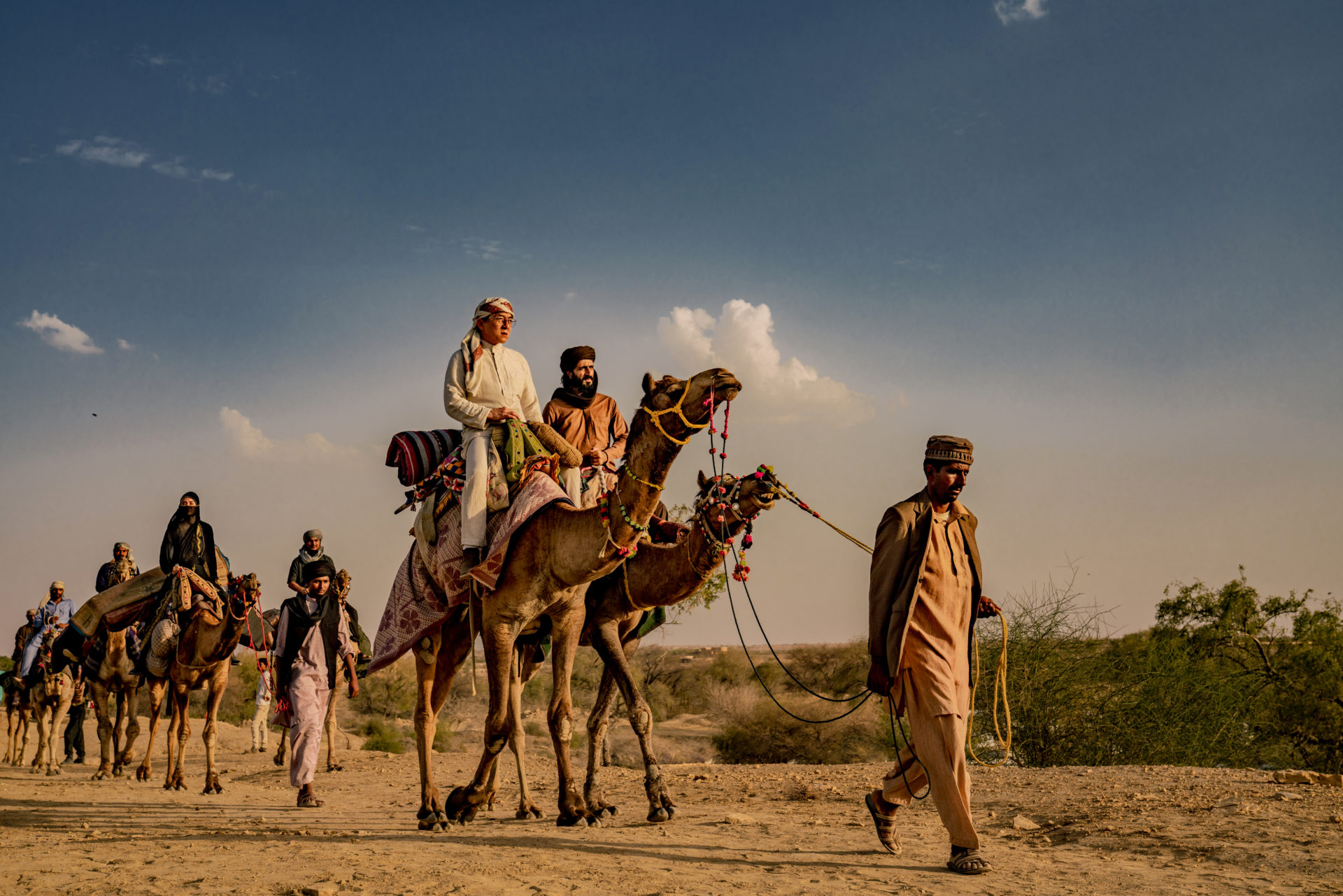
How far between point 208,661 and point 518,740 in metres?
7.27

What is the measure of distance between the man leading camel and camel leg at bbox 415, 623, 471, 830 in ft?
8.83

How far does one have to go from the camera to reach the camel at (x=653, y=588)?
26.7ft

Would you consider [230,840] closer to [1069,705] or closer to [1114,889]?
[1114,889]

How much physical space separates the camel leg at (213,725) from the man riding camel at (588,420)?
663cm

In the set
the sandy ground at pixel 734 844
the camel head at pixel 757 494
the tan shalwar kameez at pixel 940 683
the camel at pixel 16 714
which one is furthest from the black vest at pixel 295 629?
the camel at pixel 16 714

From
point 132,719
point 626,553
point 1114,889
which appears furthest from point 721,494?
point 132,719

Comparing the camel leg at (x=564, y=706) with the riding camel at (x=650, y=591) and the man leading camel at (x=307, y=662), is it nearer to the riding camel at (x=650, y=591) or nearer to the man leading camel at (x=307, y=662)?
the riding camel at (x=650, y=591)

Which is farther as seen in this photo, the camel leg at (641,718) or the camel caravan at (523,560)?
the camel leg at (641,718)

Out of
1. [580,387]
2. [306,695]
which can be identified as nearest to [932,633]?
[580,387]

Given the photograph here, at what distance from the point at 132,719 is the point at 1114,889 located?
1596 cm

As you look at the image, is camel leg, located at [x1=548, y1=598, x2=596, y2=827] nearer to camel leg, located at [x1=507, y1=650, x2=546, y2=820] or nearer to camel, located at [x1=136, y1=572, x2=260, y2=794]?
camel leg, located at [x1=507, y1=650, x2=546, y2=820]

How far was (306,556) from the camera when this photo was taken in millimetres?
11797

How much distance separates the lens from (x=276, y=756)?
15703 mm

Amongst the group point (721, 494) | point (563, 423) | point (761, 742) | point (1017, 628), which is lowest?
point (761, 742)
